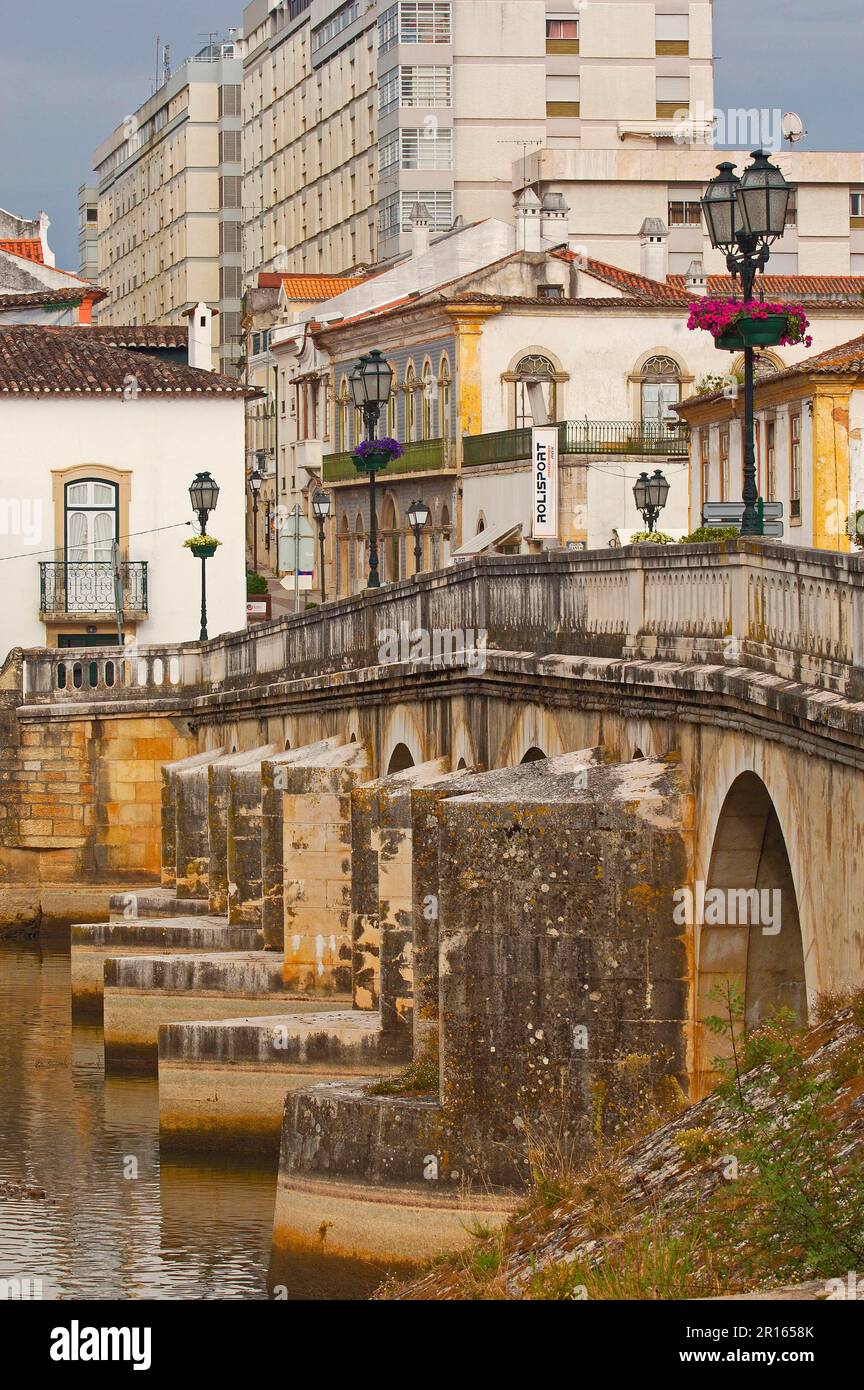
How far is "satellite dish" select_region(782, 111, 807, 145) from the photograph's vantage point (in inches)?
2881

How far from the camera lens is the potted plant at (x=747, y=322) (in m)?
17.3

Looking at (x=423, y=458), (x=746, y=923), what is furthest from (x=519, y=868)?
(x=423, y=458)

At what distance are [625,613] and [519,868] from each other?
7.25 ft

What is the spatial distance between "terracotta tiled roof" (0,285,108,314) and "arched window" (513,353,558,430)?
945 centimetres

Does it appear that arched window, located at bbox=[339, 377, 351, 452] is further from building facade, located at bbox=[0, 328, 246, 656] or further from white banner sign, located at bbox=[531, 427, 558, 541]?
building facade, located at bbox=[0, 328, 246, 656]

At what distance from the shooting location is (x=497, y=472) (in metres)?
55.6

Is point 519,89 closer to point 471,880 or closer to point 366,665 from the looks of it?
point 366,665

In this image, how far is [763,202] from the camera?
17109 millimetres

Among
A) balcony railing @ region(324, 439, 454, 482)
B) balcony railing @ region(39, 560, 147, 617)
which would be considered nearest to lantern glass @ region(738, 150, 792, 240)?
balcony railing @ region(39, 560, 147, 617)

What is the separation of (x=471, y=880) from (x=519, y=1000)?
772mm

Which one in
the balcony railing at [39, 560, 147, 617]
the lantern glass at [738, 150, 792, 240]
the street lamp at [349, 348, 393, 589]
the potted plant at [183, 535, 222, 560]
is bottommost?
the balcony railing at [39, 560, 147, 617]

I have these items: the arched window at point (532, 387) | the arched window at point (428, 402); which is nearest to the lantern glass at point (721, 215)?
the arched window at point (532, 387)
